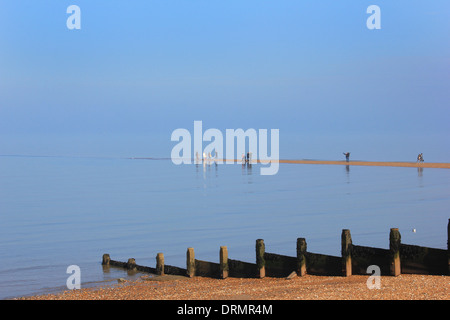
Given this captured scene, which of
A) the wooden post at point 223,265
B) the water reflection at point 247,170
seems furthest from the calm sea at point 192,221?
the water reflection at point 247,170

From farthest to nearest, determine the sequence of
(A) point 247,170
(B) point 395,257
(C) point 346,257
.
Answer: (A) point 247,170 → (C) point 346,257 → (B) point 395,257

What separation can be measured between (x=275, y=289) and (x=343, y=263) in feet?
8.86

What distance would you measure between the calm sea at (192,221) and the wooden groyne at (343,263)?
180 inches

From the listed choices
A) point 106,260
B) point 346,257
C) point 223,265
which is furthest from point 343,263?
point 106,260

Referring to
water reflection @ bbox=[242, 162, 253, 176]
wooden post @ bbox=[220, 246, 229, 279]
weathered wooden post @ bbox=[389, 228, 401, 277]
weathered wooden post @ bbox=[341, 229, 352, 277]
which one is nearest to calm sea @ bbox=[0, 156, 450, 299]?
wooden post @ bbox=[220, 246, 229, 279]

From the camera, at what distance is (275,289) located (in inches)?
728

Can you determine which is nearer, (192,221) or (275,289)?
(275,289)

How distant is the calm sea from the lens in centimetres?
2939

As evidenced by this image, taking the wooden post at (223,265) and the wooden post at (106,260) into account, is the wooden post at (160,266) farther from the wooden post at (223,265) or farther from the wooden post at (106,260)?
the wooden post at (106,260)

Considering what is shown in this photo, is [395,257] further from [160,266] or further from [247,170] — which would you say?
[247,170]

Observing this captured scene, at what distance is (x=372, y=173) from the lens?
8662 cm

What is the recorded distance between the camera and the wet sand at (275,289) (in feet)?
54.1
